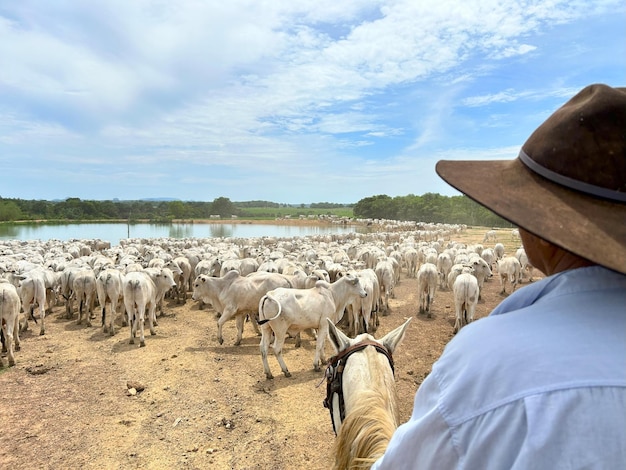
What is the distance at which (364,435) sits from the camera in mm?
1738

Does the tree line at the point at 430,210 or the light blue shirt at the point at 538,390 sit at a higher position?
the tree line at the point at 430,210

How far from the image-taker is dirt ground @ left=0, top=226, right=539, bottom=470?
523 cm

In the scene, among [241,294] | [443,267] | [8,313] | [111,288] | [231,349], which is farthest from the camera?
[443,267]

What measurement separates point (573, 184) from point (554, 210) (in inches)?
3.0

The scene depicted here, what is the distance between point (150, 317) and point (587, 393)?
11.2 metres

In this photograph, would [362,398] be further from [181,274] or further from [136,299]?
[181,274]

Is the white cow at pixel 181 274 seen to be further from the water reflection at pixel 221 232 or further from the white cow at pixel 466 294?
the water reflection at pixel 221 232

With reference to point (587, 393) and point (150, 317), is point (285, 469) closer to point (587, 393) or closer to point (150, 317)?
point (587, 393)

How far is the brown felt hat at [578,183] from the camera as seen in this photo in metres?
0.89

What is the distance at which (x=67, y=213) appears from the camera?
6694 cm

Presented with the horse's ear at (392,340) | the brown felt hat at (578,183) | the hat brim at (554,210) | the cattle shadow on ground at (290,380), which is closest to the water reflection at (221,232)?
the cattle shadow on ground at (290,380)

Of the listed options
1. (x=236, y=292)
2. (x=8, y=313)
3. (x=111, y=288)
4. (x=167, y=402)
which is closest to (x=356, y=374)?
(x=167, y=402)

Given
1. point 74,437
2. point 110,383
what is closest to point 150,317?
point 110,383

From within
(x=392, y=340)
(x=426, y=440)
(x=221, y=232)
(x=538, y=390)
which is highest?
(x=538, y=390)
